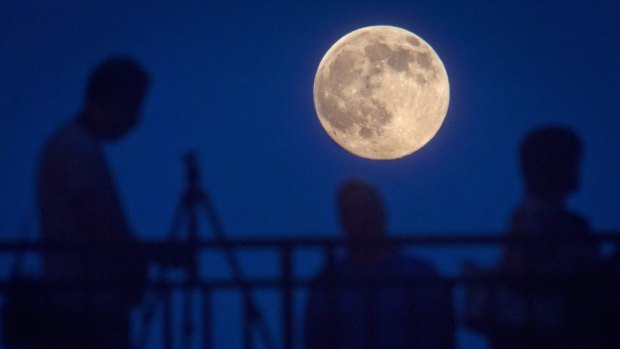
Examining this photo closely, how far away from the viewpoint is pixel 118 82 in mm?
4516

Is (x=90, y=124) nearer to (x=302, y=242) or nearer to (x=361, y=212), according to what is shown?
(x=302, y=242)

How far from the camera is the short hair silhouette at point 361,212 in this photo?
17.3 ft

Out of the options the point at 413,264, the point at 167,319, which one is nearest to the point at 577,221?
the point at 413,264

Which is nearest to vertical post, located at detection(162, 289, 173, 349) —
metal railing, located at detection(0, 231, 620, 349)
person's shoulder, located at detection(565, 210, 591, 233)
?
metal railing, located at detection(0, 231, 620, 349)

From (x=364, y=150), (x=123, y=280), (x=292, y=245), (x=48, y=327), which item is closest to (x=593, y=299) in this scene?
(x=292, y=245)

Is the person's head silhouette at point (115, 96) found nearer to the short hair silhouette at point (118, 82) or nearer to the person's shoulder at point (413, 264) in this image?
the short hair silhouette at point (118, 82)

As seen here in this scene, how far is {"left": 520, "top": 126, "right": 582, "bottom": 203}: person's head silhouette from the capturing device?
4590 mm

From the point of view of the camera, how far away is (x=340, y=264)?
520 cm

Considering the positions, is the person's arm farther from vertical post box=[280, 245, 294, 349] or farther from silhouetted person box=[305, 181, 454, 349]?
silhouetted person box=[305, 181, 454, 349]

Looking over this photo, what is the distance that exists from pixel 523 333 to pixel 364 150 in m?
4.86

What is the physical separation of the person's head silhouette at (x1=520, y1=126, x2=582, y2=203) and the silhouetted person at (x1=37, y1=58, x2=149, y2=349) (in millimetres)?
1771

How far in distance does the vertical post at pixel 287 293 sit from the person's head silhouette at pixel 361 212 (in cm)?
104

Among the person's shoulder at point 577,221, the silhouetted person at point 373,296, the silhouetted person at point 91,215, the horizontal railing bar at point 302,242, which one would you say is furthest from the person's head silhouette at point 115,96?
the person's shoulder at point 577,221

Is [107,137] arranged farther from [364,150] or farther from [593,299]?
[364,150]
